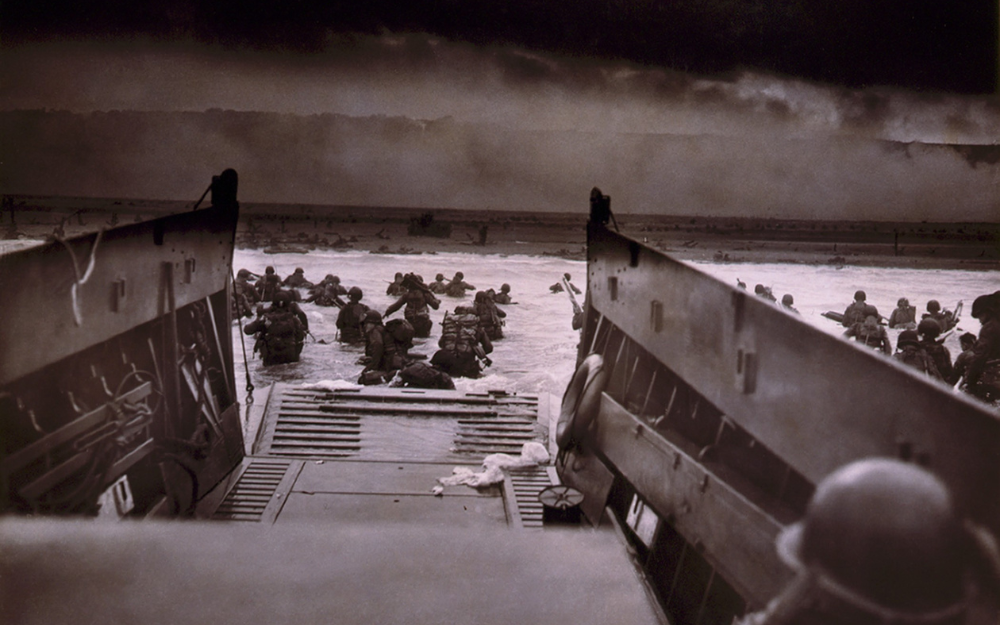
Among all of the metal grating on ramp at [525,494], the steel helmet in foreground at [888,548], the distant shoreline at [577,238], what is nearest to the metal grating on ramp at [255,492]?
the metal grating on ramp at [525,494]

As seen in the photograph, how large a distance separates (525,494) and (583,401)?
684mm

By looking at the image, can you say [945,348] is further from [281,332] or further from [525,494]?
[281,332]

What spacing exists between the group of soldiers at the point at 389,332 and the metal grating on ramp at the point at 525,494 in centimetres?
128

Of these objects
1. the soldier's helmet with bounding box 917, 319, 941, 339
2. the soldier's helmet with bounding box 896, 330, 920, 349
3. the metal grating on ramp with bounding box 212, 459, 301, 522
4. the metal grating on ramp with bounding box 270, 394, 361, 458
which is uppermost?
the soldier's helmet with bounding box 917, 319, 941, 339

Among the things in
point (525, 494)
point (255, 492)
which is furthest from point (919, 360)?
point (255, 492)

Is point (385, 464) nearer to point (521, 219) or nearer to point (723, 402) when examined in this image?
point (723, 402)

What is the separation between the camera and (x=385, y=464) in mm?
3652

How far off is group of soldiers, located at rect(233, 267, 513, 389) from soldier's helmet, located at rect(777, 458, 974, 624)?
4.08 meters

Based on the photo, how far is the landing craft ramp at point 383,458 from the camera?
317cm

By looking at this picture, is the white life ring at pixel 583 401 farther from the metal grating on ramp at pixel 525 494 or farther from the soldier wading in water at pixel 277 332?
the soldier wading in water at pixel 277 332

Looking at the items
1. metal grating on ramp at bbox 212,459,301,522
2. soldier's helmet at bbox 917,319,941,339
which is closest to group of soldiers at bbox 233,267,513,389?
metal grating on ramp at bbox 212,459,301,522

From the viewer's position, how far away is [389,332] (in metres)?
5.39

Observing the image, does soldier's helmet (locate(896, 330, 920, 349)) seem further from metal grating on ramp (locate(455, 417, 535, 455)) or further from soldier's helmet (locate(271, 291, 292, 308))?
soldier's helmet (locate(271, 291, 292, 308))

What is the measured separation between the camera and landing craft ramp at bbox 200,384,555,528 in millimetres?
3170
